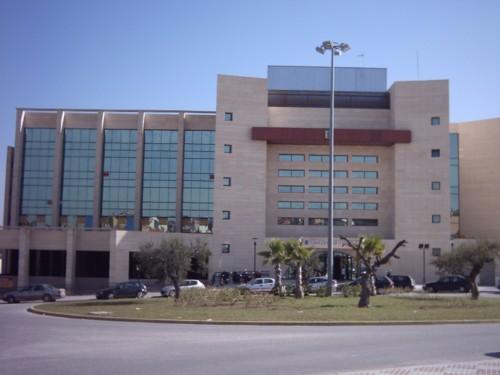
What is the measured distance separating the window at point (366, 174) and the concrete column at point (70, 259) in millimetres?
31003

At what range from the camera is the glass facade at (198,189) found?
66.9 metres

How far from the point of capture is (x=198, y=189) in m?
67.1

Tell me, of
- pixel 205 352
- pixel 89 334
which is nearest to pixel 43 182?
pixel 89 334

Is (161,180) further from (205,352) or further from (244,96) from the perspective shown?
(205,352)

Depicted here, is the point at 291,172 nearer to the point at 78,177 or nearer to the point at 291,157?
the point at 291,157

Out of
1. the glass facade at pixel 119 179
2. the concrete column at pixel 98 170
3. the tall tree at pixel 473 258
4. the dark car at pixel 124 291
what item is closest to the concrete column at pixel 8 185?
the concrete column at pixel 98 170

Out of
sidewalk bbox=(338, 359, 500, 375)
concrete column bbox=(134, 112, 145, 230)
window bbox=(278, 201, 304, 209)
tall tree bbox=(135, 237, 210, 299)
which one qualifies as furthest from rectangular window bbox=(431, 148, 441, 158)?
sidewalk bbox=(338, 359, 500, 375)

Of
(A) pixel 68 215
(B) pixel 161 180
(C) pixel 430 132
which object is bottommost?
(A) pixel 68 215

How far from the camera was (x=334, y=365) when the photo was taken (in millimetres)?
12336

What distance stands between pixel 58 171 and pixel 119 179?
7.18 m

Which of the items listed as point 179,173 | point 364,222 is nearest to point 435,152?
point 364,222

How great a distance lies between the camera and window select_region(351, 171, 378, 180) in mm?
64500

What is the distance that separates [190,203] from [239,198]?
7.90m

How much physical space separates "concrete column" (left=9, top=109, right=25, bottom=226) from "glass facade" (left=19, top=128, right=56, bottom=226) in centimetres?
42
